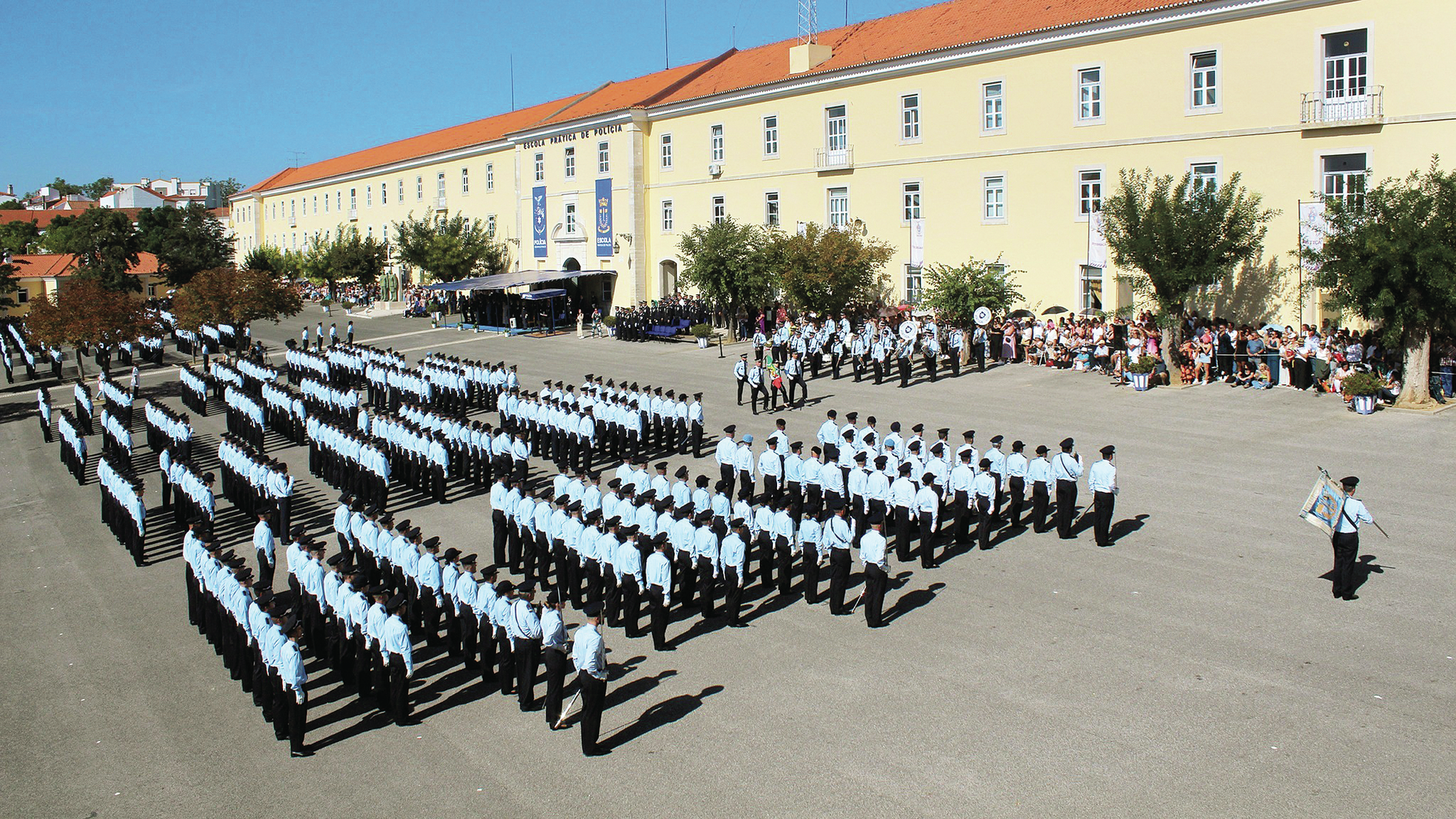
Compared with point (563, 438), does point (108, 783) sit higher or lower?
lower

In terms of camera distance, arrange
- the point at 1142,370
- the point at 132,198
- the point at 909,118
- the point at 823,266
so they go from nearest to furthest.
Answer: the point at 1142,370, the point at 823,266, the point at 909,118, the point at 132,198

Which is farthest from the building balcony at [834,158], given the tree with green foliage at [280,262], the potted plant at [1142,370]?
the tree with green foliage at [280,262]

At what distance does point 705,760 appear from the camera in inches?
313

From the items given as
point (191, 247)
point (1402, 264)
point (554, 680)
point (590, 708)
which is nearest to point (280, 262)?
Result: point (191, 247)

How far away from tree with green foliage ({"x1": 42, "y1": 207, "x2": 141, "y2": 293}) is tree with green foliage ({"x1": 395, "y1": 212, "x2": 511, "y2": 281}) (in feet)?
63.3

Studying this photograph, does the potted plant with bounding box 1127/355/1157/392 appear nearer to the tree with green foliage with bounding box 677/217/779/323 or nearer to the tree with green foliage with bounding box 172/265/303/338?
the tree with green foliage with bounding box 677/217/779/323

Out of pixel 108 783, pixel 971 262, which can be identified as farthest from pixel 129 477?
pixel 971 262

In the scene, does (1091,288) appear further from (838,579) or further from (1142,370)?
(838,579)

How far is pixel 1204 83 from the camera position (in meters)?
24.6

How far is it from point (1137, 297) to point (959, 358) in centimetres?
467

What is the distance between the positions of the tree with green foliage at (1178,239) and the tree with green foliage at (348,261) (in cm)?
4429

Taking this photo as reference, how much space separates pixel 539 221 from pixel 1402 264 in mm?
36049

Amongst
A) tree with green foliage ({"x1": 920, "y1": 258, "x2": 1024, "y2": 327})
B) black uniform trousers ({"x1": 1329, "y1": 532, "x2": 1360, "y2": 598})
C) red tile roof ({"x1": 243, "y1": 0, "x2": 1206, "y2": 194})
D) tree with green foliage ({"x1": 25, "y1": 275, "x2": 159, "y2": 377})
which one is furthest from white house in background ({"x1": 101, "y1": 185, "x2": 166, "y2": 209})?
black uniform trousers ({"x1": 1329, "y1": 532, "x2": 1360, "y2": 598})

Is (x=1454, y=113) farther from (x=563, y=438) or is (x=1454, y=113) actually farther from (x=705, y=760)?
(x=705, y=760)
